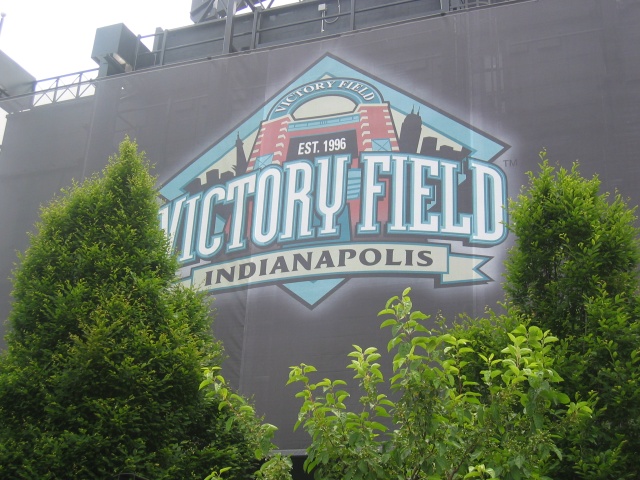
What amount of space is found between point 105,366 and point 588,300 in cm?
380

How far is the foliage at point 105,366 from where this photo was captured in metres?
6.48

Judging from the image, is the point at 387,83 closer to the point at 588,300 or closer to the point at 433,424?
the point at 588,300

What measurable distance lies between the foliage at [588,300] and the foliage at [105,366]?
8.42 feet

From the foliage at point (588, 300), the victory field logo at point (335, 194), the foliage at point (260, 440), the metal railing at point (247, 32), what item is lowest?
the foliage at point (260, 440)

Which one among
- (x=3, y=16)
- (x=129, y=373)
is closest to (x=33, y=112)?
(x=3, y=16)

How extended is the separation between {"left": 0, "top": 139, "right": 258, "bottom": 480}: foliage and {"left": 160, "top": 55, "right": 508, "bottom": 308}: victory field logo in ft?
13.6

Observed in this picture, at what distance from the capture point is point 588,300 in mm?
6699

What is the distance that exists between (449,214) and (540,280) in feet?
14.7

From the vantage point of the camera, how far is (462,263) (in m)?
11.2

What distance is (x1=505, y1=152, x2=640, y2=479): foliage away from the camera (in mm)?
6130

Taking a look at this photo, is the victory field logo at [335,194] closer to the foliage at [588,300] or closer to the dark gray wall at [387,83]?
the dark gray wall at [387,83]

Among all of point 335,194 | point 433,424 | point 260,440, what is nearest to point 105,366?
point 260,440

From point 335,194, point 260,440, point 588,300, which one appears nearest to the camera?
point 260,440

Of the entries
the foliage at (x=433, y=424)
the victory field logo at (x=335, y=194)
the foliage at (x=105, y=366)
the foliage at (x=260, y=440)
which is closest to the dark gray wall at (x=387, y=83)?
the victory field logo at (x=335, y=194)
